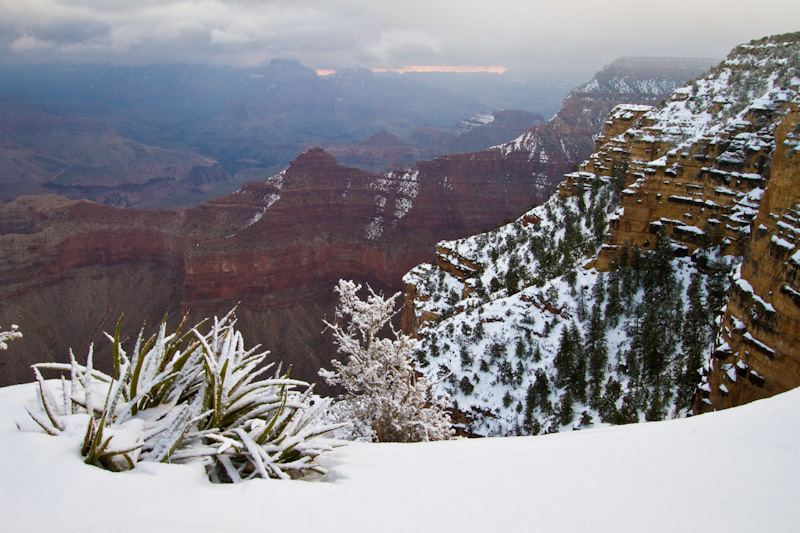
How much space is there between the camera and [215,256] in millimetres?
48188

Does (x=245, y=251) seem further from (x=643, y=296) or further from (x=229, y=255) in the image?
(x=643, y=296)

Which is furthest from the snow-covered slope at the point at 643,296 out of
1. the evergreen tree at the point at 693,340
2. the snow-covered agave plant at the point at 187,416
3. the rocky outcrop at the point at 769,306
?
the snow-covered agave plant at the point at 187,416

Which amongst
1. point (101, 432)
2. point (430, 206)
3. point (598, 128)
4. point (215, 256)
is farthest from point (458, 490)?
point (598, 128)

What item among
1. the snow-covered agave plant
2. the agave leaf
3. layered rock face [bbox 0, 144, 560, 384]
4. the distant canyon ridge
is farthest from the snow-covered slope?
layered rock face [bbox 0, 144, 560, 384]

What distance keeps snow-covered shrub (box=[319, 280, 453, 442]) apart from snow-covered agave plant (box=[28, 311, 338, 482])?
10.4 feet

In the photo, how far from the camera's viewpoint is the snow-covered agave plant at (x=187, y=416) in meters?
3.22

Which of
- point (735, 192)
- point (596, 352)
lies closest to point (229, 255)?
point (596, 352)

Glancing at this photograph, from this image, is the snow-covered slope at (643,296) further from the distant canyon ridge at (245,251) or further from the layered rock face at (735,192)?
the distant canyon ridge at (245,251)

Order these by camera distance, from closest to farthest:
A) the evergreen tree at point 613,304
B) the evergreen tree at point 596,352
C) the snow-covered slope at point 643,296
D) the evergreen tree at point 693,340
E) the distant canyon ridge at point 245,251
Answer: the evergreen tree at point 693,340, the snow-covered slope at point 643,296, the evergreen tree at point 596,352, the evergreen tree at point 613,304, the distant canyon ridge at point 245,251

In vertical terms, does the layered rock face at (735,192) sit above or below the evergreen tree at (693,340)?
above

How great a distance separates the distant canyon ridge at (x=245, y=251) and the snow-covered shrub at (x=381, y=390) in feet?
117

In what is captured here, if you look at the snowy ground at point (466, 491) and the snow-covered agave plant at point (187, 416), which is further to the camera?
the snow-covered agave plant at point (187, 416)

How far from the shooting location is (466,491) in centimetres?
299

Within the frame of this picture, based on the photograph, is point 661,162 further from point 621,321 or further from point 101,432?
point 101,432
